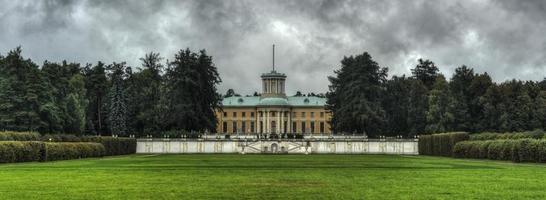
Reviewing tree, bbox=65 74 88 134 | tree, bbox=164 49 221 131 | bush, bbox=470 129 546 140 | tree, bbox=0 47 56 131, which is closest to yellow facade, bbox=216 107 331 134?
tree, bbox=164 49 221 131

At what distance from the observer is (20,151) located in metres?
51.8

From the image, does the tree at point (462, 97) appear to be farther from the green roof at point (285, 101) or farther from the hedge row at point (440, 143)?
the green roof at point (285, 101)

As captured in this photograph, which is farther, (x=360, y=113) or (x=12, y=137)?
(x=360, y=113)


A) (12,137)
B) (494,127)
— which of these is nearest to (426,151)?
(494,127)

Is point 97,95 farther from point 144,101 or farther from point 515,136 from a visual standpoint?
point 515,136

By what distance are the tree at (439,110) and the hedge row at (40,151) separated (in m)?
44.4

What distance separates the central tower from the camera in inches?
5669

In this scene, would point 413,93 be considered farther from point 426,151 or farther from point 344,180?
point 344,180

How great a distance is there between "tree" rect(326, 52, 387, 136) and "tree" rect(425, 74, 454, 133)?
5.87 meters

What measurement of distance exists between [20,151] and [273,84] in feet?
311

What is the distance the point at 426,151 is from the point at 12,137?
4610 centimetres

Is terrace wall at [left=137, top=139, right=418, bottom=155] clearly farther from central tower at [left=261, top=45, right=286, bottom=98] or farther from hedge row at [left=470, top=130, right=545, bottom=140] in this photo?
central tower at [left=261, top=45, right=286, bottom=98]

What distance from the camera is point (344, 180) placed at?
1113 inches

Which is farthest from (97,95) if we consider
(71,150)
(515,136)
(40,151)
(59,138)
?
(515,136)
